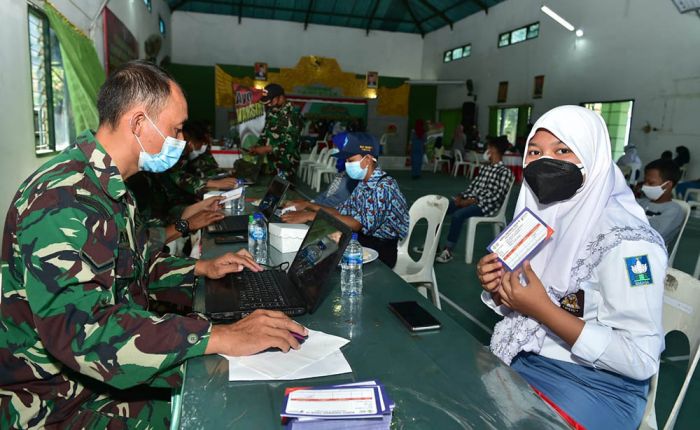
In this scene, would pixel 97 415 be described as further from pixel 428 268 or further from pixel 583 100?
pixel 583 100

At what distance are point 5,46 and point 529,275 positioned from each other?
3842 mm

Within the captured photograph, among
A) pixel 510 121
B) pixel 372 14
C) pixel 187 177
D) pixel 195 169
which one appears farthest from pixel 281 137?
pixel 372 14

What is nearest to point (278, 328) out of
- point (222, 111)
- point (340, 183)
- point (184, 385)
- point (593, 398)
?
point (184, 385)

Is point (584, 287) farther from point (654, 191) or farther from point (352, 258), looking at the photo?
point (654, 191)

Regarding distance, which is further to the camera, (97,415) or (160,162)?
(160,162)

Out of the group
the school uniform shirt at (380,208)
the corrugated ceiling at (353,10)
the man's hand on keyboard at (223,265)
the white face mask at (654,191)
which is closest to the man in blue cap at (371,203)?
the school uniform shirt at (380,208)

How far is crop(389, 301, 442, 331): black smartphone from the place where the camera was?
1.22m

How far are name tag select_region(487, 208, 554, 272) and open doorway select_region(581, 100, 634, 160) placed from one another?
9397 mm

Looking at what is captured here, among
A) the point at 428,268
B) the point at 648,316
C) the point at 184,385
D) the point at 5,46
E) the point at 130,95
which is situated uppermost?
the point at 5,46

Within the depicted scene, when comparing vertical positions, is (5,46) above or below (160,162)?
above

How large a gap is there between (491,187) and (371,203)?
237 centimetres

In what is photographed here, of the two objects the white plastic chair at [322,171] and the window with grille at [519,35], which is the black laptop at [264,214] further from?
the window with grille at [519,35]

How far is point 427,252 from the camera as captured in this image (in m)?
2.82

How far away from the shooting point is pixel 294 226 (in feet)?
6.59
